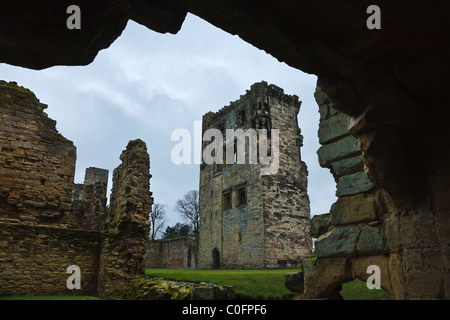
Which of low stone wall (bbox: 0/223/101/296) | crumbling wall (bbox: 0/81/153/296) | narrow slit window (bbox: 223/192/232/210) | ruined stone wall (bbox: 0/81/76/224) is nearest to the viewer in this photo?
low stone wall (bbox: 0/223/101/296)

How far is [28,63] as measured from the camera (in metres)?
1.76

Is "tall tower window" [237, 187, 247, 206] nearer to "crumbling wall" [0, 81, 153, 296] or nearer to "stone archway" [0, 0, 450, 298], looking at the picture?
"crumbling wall" [0, 81, 153, 296]

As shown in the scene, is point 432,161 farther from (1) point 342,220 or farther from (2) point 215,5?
(2) point 215,5

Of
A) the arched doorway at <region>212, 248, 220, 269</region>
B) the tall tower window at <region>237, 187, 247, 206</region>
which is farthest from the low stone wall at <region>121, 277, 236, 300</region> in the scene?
the arched doorway at <region>212, 248, 220, 269</region>

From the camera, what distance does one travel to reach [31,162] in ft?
35.9

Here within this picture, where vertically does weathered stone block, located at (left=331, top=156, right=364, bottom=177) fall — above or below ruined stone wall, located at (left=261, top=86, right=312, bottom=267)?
below

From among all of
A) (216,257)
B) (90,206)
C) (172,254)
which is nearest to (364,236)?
(90,206)

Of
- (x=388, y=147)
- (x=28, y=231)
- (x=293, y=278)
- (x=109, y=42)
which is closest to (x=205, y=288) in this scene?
(x=293, y=278)

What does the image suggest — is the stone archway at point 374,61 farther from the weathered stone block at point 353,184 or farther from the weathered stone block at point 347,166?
the weathered stone block at point 347,166

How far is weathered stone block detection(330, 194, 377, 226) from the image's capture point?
3.21 metres

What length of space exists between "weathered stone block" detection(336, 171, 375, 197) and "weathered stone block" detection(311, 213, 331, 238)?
51 centimetres

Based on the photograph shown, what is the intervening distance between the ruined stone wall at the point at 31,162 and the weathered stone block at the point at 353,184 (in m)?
10.2

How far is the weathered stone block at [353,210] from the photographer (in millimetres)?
3211

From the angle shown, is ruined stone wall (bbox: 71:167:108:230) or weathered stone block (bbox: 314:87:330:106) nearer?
weathered stone block (bbox: 314:87:330:106)
